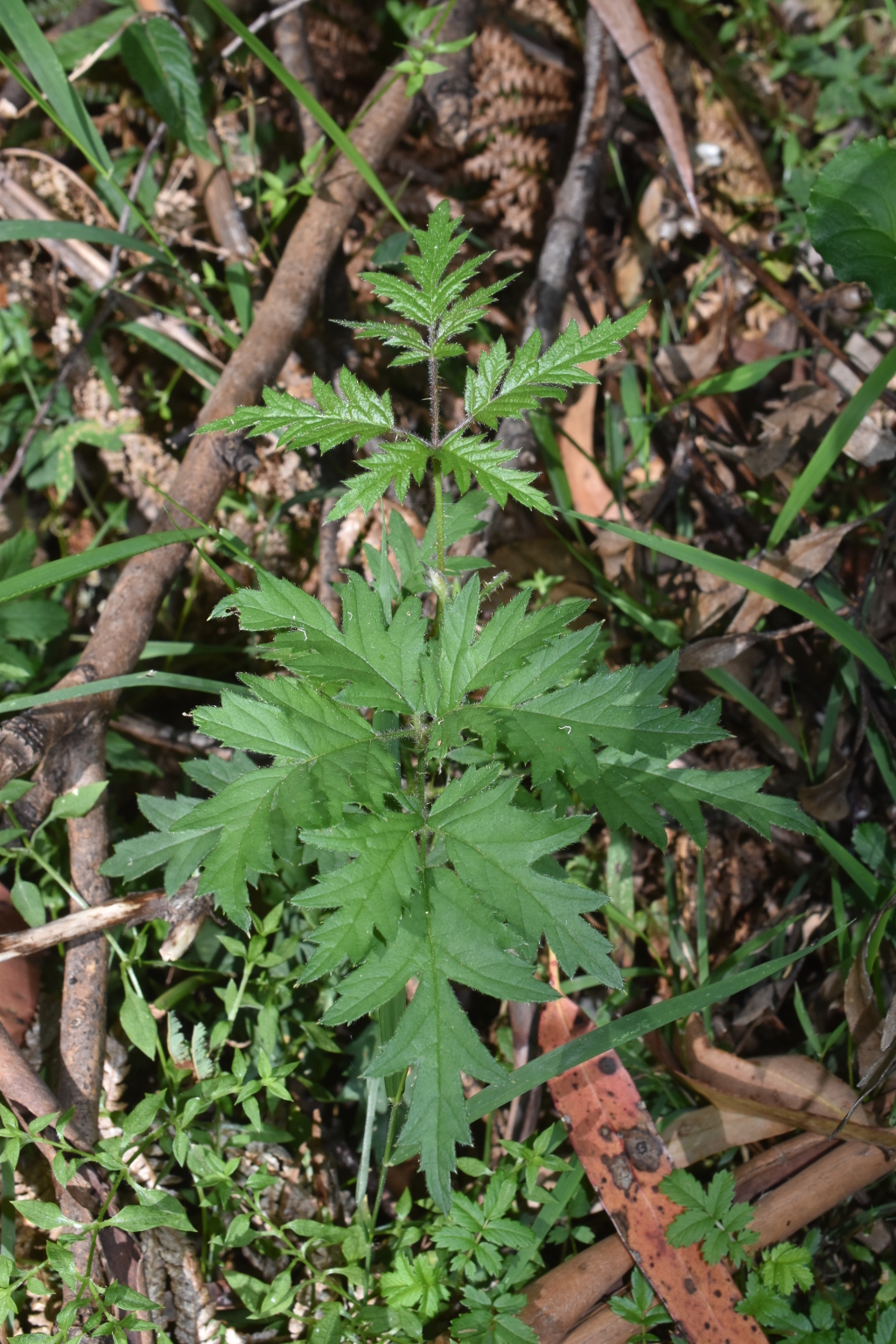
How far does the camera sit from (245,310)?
9.05ft

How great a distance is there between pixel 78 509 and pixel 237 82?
154cm

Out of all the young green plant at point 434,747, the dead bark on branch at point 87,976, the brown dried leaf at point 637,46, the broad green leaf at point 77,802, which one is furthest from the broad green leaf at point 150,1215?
the brown dried leaf at point 637,46

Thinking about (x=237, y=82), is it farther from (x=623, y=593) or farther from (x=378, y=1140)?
(x=378, y=1140)

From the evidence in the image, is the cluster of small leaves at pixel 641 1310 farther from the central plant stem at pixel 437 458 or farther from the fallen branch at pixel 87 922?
the central plant stem at pixel 437 458

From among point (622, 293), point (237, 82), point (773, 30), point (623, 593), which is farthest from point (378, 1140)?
point (773, 30)

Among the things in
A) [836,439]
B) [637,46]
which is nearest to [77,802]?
[836,439]

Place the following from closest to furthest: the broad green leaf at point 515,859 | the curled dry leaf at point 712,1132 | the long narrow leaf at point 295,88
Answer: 1. the broad green leaf at point 515,859
2. the curled dry leaf at point 712,1132
3. the long narrow leaf at point 295,88

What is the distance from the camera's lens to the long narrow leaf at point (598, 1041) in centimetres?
178

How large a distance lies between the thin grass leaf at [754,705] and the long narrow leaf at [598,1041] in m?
0.80

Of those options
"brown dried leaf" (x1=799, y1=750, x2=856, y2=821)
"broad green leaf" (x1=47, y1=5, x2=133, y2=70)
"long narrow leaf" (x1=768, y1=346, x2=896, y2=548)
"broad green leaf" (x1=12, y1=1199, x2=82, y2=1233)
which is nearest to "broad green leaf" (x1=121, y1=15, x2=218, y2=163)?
"broad green leaf" (x1=47, y1=5, x2=133, y2=70)

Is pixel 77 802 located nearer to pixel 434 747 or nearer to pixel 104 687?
pixel 104 687

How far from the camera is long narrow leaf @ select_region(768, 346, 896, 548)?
222 cm

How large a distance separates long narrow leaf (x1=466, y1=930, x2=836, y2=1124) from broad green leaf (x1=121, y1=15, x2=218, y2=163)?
2.75 meters

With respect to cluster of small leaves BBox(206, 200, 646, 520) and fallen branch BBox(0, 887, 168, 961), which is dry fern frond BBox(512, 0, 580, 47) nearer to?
cluster of small leaves BBox(206, 200, 646, 520)
